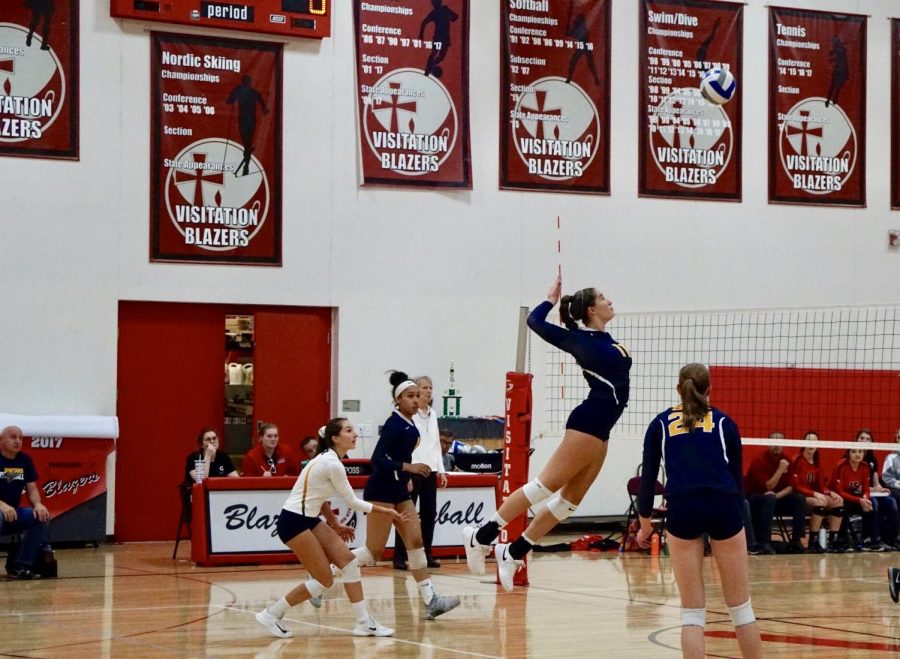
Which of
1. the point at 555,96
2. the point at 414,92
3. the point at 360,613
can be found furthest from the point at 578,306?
the point at 555,96

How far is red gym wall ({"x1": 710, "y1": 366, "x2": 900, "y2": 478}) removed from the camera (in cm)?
1731

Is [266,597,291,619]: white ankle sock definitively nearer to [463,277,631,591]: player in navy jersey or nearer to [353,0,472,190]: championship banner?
[463,277,631,591]: player in navy jersey

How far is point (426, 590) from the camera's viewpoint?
9.52 metres

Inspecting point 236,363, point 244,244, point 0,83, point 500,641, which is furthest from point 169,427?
point 500,641

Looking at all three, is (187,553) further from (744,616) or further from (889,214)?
(889,214)

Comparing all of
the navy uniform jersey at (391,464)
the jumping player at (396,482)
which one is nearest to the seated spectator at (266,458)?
the jumping player at (396,482)

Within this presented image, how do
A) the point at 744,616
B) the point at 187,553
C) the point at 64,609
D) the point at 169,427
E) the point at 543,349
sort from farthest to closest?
the point at 543,349 → the point at 169,427 → the point at 187,553 → the point at 64,609 → the point at 744,616

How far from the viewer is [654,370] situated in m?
17.1

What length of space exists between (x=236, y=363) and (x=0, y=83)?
415 cm

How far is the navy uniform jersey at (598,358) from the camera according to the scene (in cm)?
771

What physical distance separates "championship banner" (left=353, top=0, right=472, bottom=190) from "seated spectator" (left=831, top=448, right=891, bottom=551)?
566 centimetres

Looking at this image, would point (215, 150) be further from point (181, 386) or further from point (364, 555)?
point (364, 555)

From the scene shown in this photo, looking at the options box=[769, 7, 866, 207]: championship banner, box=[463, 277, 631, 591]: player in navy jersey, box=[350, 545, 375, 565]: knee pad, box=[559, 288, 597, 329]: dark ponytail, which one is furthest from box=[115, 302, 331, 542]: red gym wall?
box=[559, 288, 597, 329]: dark ponytail

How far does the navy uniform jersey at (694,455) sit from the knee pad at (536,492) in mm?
1477
